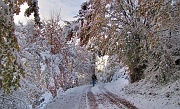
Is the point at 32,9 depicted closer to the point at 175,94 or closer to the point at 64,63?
the point at 175,94

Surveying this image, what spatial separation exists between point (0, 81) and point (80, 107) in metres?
8.79

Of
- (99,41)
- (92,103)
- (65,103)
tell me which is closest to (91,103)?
(92,103)

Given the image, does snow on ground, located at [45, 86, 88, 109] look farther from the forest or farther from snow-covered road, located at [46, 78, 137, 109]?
the forest

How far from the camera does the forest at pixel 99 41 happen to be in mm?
5728

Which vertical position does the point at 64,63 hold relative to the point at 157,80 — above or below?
above

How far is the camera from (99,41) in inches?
611

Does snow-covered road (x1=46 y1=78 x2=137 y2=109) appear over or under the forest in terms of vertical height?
under

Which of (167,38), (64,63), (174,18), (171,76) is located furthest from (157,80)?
(64,63)

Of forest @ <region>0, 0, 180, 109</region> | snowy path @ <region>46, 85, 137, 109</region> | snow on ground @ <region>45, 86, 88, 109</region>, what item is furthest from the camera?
snow on ground @ <region>45, 86, 88, 109</region>

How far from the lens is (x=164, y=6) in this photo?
7.13 meters

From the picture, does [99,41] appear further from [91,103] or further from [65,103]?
[65,103]

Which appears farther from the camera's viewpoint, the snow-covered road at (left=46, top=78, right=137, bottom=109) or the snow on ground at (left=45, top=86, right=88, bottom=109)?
the snow on ground at (left=45, top=86, right=88, bottom=109)

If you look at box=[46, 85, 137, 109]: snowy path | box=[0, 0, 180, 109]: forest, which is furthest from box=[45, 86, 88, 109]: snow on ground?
box=[0, 0, 180, 109]: forest

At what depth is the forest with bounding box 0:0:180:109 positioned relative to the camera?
18.8ft
